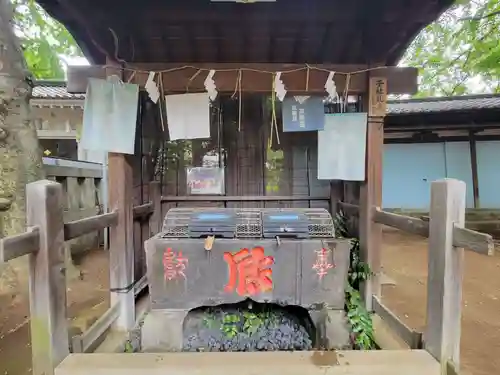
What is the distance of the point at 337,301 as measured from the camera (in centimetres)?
387

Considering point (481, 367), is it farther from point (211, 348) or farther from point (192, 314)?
point (192, 314)

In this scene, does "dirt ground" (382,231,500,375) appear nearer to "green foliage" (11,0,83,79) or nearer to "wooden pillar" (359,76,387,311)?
"wooden pillar" (359,76,387,311)

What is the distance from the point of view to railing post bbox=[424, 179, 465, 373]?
2.72 metres

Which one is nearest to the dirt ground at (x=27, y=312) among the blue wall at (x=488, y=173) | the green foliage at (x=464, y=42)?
the green foliage at (x=464, y=42)

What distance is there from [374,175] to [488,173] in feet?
32.1

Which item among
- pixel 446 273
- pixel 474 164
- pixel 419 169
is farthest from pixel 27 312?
pixel 474 164

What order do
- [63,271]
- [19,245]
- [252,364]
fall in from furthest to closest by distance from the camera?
[63,271] < [252,364] < [19,245]

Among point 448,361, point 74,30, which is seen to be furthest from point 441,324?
point 74,30

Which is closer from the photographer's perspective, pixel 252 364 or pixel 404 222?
pixel 252 364

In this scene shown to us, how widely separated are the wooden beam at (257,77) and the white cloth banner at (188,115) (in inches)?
4.4

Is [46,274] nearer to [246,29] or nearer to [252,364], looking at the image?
[252,364]

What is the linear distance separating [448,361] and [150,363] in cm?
227

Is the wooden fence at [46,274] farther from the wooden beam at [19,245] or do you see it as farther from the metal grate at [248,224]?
the metal grate at [248,224]

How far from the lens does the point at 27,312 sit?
16.6 feet
